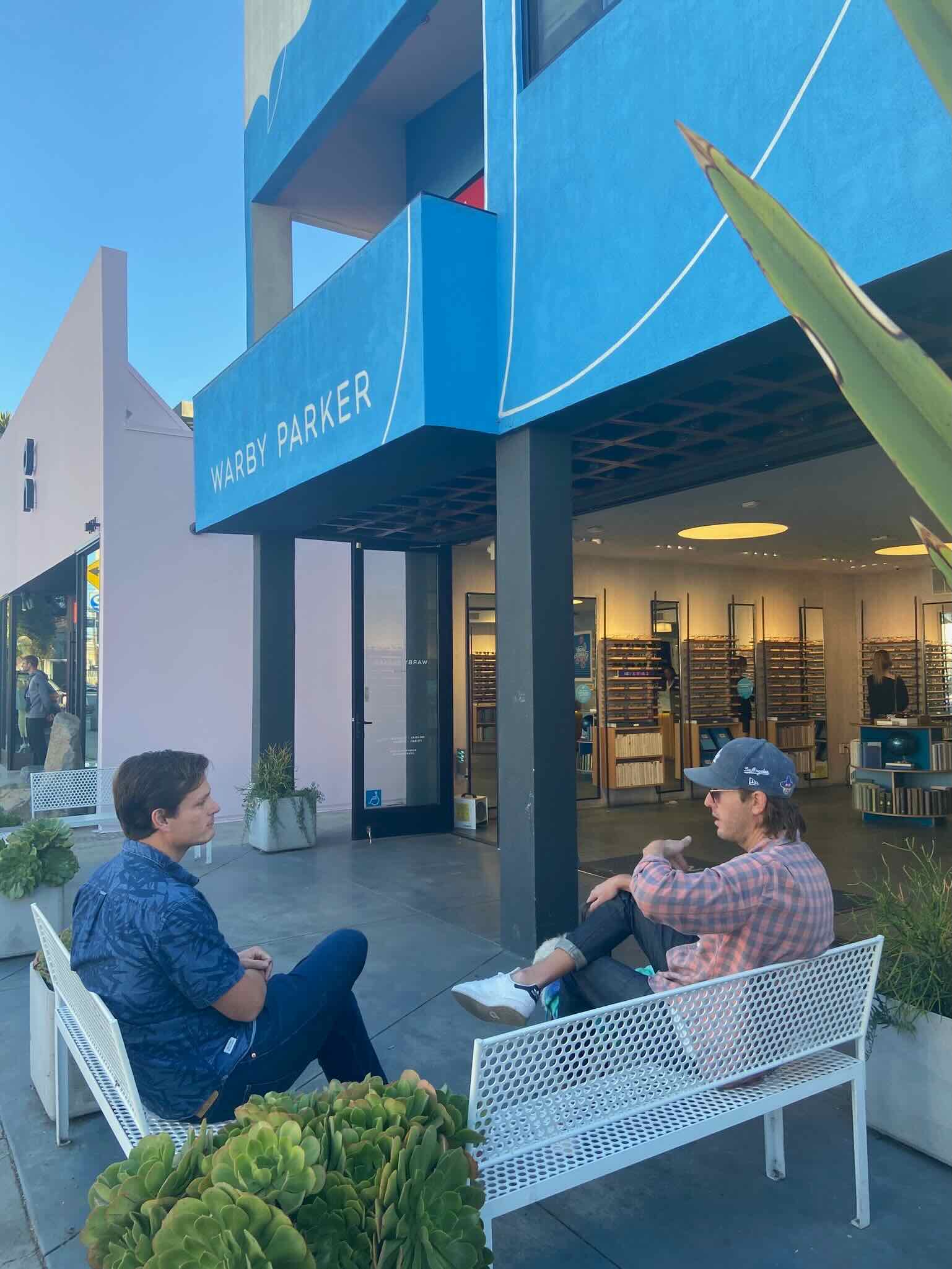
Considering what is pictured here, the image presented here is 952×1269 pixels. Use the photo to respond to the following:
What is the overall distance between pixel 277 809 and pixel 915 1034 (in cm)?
604

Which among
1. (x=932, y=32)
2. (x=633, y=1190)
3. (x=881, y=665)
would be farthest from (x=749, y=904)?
(x=881, y=665)

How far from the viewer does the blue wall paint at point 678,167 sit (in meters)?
2.97

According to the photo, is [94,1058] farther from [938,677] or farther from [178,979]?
[938,677]

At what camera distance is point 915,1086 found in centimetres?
285

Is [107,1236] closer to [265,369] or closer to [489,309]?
[489,309]

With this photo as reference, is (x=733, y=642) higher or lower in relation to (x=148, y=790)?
higher

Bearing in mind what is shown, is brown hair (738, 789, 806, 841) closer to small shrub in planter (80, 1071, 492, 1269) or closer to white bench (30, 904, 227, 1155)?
small shrub in planter (80, 1071, 492, 1269)

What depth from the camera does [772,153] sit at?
3.34 meters

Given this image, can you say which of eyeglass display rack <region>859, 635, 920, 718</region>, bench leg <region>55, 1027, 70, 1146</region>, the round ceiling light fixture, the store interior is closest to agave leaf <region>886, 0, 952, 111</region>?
bench leg <region>55, 1027, 70, 1146</region>

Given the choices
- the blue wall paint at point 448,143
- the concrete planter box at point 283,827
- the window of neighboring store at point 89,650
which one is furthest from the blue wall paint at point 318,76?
the concrete planter box at point 283,827

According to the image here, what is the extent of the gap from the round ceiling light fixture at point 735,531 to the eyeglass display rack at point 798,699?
3476mm

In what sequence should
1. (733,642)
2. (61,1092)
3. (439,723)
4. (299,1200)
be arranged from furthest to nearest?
(733,642)
(439,723)
(61,1092)
(299,1200)

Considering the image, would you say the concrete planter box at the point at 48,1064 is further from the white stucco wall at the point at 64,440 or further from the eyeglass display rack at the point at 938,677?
the eyeglass display rack at the point at 938,677

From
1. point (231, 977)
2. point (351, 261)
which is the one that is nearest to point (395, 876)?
point (351, 261)
